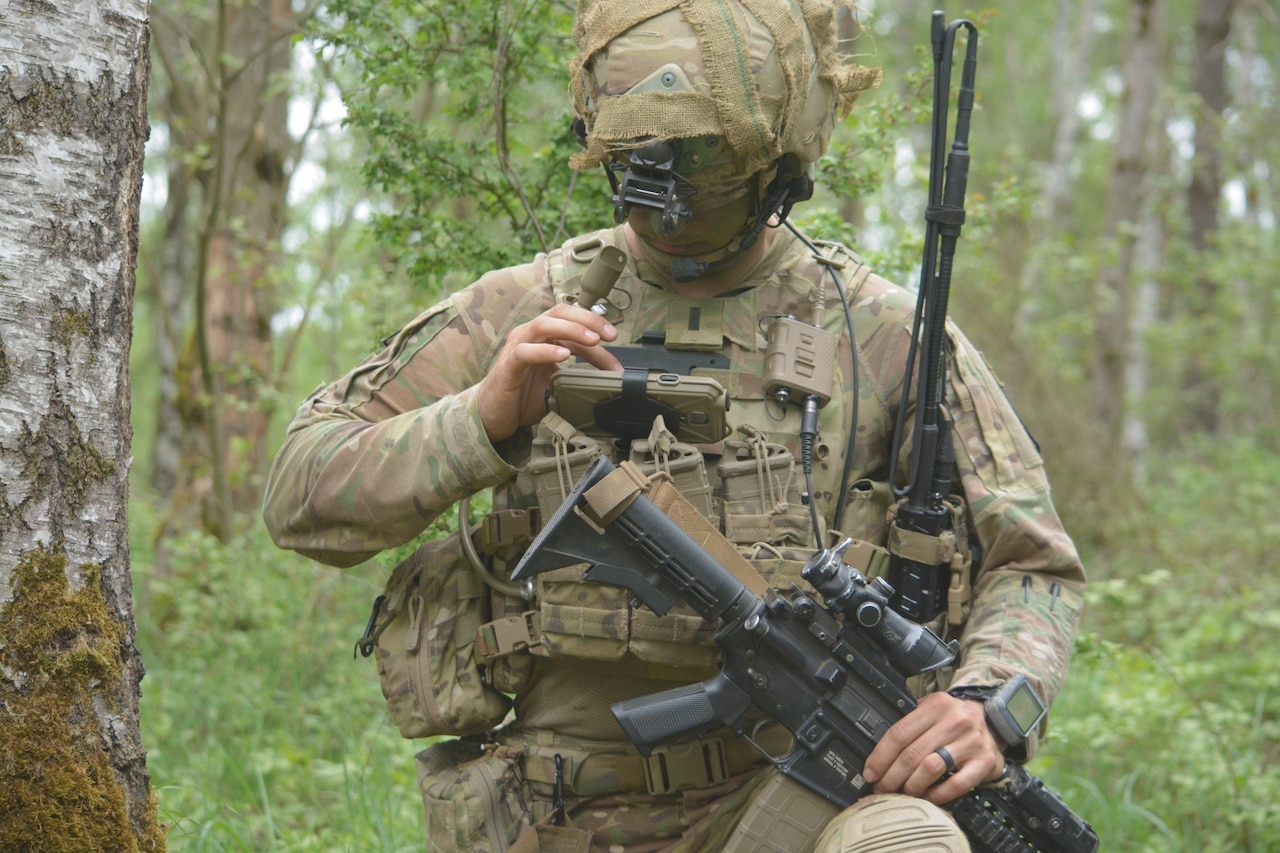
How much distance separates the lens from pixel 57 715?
6.31 ft

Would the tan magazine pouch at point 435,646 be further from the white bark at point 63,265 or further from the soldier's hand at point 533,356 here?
the white bark at point 63,265

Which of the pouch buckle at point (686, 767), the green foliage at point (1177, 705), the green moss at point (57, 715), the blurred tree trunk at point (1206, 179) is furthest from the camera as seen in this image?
the blurred tree trunk at point (1206, 179)

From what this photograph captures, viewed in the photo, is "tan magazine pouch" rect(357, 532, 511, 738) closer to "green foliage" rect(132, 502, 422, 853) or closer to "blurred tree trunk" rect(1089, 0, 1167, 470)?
"green foliage" rect(132, 502, 422, 853)

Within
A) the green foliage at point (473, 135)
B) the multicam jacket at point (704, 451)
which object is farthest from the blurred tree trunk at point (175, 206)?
the multicam jacket at point (704, 451)

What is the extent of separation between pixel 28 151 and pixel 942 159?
67.6 inches

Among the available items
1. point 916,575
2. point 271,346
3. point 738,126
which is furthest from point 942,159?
point 271,346

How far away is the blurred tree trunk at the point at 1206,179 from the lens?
13.0 meters

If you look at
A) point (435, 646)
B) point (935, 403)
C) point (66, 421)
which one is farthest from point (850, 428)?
point (66, 421)

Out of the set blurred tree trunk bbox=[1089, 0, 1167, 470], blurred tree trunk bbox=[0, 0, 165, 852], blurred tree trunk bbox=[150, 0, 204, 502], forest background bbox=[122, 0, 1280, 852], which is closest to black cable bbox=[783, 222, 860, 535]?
forest background bbox=[122, 0, 1280, 852]

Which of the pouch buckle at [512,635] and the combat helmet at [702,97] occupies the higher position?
the combat helmet at [702,97]

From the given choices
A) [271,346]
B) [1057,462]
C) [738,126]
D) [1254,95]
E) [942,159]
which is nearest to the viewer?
[738,126]

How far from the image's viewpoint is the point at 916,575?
2.41m

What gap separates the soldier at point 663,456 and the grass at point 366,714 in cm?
93

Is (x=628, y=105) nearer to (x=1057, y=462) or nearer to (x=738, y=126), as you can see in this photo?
(x=738, y=126)
